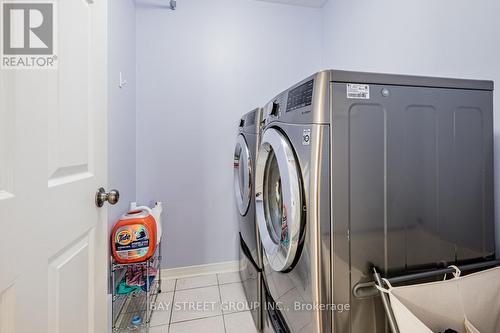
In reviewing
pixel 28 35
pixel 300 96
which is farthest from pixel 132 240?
pixel 300 96

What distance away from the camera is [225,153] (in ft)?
7.25

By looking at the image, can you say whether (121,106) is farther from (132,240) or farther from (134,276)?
(134,276)

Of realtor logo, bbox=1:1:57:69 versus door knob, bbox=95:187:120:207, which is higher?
realtor logo, bbox=1:1:57:69

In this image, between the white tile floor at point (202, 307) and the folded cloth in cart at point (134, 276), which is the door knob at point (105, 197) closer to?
the folded cloth in cart at point (134, 276)

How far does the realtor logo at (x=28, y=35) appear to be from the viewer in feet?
1.78

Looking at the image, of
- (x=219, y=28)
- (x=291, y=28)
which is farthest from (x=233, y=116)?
(x=291, y=28)

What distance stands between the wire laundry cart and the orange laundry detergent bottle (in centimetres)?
124

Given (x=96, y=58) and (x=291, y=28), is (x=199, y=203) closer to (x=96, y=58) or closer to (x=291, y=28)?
(x=96, y=58)

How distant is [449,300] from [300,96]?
85cm

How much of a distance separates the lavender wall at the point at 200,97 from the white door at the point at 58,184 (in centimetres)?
109

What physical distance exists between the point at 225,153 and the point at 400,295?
1.71m

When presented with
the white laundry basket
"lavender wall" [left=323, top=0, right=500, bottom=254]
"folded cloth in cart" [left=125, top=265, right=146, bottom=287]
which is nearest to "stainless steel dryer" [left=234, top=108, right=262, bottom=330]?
"folded cloth in cart" [left=125, top=265, right=146, bottom=287]

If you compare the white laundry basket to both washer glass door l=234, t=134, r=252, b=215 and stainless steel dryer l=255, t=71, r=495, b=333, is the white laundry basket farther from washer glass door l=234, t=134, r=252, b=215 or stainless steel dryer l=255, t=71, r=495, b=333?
washer glass door l=234, t=134, r=252, b=215

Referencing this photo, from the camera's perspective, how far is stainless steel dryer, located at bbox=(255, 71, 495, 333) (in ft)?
2.49
